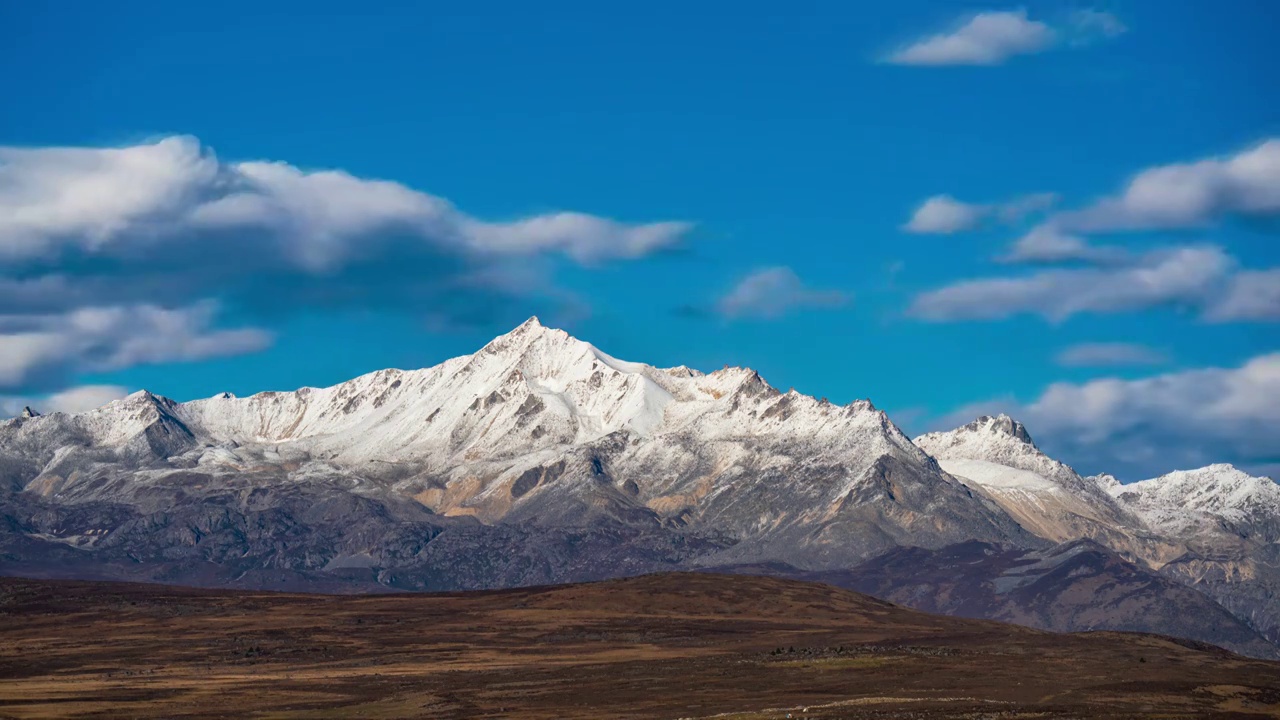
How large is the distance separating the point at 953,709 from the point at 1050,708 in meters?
12.7

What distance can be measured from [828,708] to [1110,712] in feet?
101

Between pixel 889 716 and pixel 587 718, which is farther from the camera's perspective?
pixel 587 718

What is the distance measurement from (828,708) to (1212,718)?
136 ft

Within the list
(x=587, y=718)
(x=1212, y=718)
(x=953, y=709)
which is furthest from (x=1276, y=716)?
(x=587, y=718)

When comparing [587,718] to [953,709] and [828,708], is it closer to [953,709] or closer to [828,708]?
[828,708]

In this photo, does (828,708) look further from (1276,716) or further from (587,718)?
(1276,716)

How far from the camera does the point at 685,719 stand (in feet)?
610

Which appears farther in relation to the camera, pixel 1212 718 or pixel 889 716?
pixel 1212 718

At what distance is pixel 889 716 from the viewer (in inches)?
6924

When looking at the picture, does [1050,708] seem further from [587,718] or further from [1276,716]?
[587,718]

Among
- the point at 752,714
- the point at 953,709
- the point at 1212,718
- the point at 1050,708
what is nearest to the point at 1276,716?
the point at 1212,718

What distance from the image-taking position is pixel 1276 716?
197m

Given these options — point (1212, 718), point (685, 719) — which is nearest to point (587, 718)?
point (685, 719)

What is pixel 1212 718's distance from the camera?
618 feet
